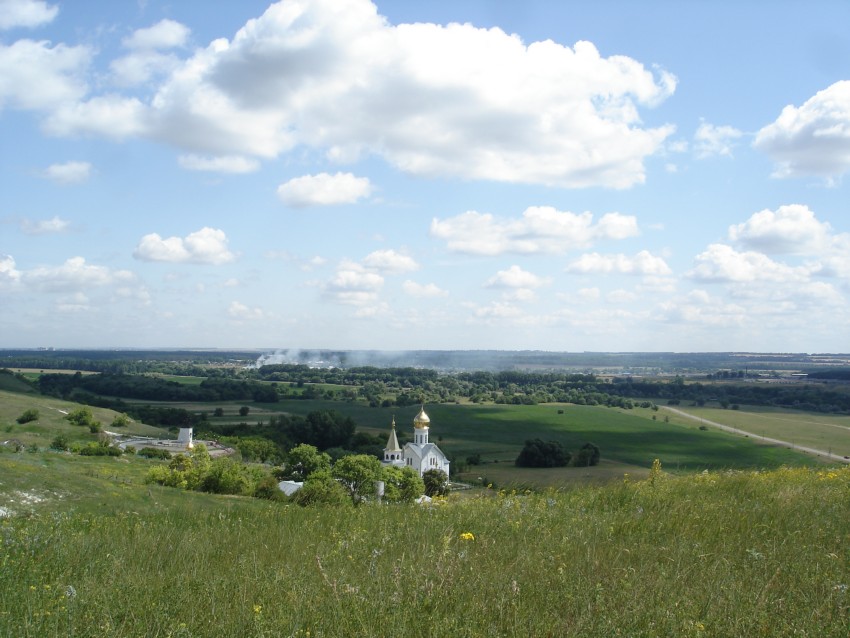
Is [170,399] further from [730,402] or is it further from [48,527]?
[48,527]

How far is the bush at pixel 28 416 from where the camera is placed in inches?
2768

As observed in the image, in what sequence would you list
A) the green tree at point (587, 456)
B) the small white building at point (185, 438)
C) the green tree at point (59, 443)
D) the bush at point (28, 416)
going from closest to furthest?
the green tree at point (59, 443) → the small white building at point (185, 438) → the bush at point (28, 416) → the green tree at point (587, 456)

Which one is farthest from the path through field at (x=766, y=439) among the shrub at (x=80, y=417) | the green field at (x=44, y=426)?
the shrub at (x=80, y=417)

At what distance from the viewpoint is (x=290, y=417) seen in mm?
102125

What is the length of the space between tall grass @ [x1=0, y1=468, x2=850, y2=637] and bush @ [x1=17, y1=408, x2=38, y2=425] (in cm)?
7510

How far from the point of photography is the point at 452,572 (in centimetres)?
463

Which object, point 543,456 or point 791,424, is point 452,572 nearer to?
point 543,456

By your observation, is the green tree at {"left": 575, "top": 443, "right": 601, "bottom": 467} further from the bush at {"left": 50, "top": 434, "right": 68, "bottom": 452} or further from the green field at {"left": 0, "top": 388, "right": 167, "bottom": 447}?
the bush at {"left": 50, "top": 434, "right": 68, "bottom": 452}

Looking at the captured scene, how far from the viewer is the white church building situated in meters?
63.8

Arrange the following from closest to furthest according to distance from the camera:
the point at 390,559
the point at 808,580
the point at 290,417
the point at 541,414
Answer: the point at 808,580 → the point at 390,559 → the point at 290,417 → the point at 541,414

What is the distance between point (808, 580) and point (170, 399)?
467 feet

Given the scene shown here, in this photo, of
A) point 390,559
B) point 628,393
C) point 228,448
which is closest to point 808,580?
point 390,559

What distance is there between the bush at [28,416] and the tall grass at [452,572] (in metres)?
75.1

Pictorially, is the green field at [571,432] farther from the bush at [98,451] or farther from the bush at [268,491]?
the bush at [98,451]
